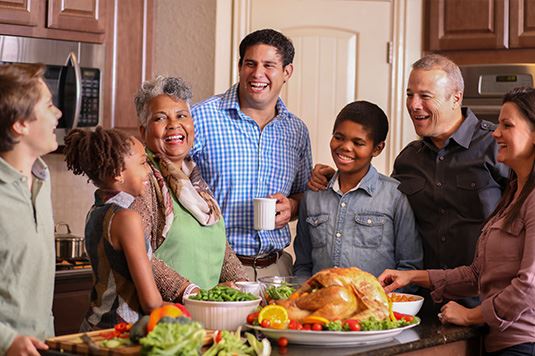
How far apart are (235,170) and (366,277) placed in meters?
1.19

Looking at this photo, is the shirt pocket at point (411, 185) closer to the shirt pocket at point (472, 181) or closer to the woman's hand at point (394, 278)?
the shirt pocket at point (472, 181)

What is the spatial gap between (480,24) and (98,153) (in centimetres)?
288

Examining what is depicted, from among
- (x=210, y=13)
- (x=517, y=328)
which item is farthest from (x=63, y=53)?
(x=517, y=328)

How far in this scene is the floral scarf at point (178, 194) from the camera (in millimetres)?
2926

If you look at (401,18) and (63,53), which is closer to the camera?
(63,53)

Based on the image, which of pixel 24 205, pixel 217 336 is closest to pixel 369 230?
pixel 217 336

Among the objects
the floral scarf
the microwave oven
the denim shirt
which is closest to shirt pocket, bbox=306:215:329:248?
the denim shirt

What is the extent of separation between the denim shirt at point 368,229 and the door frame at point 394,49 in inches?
75.9

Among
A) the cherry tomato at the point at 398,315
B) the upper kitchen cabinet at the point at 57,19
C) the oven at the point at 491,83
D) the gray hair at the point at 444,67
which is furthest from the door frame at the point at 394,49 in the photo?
the cherry tomato at the point at 398,315

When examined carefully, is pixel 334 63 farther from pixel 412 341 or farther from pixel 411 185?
pixel 412 341

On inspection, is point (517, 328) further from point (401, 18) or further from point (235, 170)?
point (401, 18)

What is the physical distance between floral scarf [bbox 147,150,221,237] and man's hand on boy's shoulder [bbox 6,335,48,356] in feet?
2.47

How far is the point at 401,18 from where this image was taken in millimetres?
5129

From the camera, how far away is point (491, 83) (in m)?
4.80
